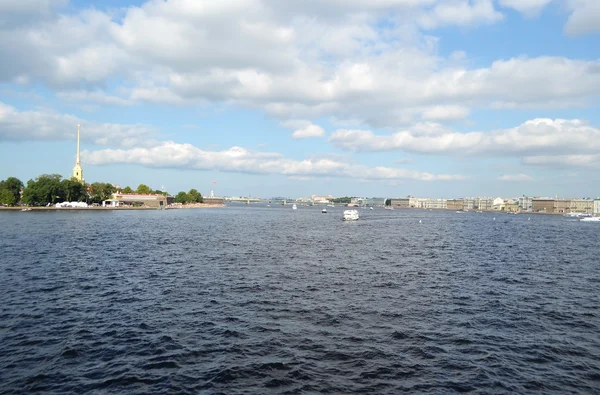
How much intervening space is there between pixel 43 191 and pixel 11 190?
14.9 meters

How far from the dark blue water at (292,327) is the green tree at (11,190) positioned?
145m

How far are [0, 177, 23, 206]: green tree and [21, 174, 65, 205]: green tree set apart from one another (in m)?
4.84

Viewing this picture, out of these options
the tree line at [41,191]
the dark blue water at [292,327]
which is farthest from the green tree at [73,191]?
the dark blue water at [292,327]

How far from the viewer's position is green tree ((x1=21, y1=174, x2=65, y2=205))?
16050cm

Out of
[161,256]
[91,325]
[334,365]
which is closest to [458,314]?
[334,365]

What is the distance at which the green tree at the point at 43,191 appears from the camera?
527ft

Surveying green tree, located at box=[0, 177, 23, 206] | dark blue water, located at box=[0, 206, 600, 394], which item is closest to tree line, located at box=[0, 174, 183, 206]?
green tree, located at box=[0, 177, 23, 206]

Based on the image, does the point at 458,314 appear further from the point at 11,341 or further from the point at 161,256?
the point at 161,256

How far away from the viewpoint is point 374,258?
46.3m

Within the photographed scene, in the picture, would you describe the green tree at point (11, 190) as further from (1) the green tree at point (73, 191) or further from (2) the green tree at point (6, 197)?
(1) the green tree at point (73, 191)

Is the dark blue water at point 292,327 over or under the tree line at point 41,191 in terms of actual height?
under

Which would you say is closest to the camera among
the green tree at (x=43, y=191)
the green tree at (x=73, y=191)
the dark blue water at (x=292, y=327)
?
the dark blue water at (x=292, y=327)

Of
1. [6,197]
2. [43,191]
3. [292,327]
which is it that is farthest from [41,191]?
[292,327]

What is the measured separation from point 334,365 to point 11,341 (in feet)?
48.9
